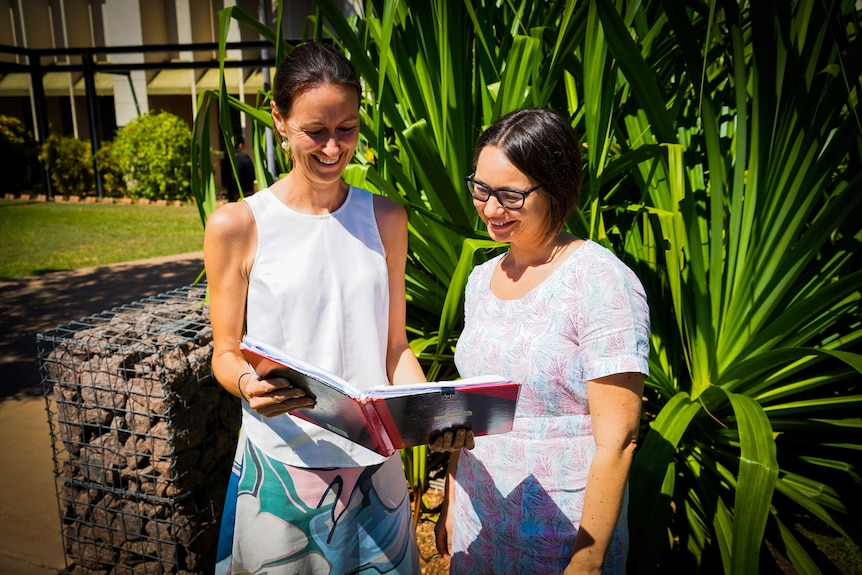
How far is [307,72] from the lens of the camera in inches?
53.2

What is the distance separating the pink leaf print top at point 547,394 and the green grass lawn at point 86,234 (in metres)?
8.03

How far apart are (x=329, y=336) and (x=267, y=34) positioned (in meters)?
1.65

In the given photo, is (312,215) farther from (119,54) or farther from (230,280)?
(119,54)

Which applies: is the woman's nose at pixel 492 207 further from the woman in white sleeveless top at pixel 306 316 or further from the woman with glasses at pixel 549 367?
the woman in white sleeveless top at pixel 306 316

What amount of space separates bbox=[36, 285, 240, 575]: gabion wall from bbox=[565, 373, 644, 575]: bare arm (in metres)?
1.61

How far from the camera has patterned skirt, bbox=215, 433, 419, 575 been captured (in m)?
1.43

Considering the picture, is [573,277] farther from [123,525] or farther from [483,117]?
[123,525]

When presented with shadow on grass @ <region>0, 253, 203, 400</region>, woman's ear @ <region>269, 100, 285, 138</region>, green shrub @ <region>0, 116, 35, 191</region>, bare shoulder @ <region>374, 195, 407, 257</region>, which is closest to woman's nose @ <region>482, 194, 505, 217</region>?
bare shoulder @ <region>374, 195, 407, 257</region>

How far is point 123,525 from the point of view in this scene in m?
2.39

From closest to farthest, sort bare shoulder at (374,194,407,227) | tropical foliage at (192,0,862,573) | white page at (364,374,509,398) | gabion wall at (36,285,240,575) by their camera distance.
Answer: white page at (364,374,509,398), bare shoulder at (374,194,407,227), tropical foliage at (192,0,862,573), gabion wall at (36,285,240,575)

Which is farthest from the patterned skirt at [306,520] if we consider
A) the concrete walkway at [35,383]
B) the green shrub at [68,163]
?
the green shrub at [68,163]

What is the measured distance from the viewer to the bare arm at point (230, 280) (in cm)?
137

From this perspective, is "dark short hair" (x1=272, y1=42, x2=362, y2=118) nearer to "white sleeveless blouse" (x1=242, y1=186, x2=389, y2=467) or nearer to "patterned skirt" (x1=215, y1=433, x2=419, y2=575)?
"white sleeveless blouse" (x1=242, y1=186, x2=389, y2=467)

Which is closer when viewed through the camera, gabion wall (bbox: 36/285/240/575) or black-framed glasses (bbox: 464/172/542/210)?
black-framed glasses (bbox: 464/172/542/210)
